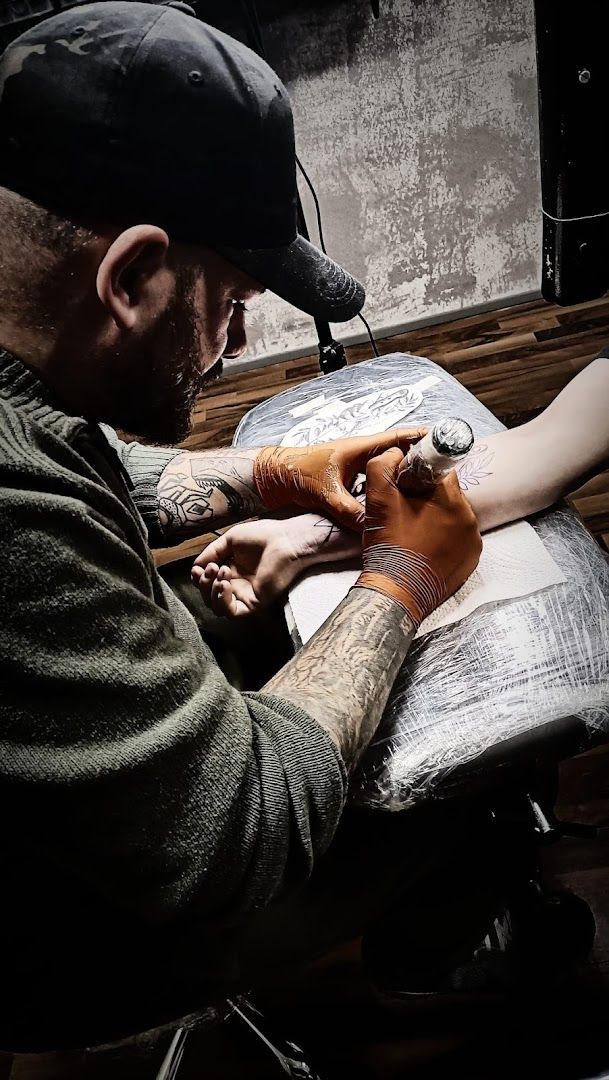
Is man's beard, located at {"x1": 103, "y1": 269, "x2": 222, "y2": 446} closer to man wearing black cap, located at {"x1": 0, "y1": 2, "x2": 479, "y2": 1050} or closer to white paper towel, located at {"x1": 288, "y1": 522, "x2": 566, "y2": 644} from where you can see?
man wearing black cap, located at {"x1": 0, "y1": 2, "x2": 479, "y2": 1050}

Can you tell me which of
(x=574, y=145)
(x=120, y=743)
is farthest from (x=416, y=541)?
(x=574, y=145)

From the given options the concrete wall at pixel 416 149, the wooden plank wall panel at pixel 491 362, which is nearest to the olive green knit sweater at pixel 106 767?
the wooden plank wall panel at pixel 491 362

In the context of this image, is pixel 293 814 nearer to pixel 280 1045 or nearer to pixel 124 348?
pixel 124 348

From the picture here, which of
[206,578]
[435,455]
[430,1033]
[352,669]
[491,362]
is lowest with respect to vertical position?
[430,1033]

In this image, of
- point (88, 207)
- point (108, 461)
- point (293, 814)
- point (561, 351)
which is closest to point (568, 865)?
point (293, 814)

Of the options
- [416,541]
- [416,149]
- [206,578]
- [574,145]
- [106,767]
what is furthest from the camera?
[416,149]

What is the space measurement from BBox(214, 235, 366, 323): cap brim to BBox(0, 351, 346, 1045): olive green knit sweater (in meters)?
0.23

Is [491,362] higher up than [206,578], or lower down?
lower down

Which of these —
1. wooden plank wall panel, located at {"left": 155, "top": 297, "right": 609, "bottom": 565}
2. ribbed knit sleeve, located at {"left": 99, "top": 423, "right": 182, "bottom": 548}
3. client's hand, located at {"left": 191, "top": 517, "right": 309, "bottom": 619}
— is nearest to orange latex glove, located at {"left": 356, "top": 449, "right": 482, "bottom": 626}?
client's hand, located at {"left": 191, "top": 517, "right": 309, "bottom": 619}

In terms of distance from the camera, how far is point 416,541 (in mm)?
867

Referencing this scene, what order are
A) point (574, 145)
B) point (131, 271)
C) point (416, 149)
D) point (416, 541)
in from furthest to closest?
point (416, 149) → point (574, 145) → point (416, 541) → point (131, 271)

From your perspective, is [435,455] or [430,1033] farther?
[430,1033]

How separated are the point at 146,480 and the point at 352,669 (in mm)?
544

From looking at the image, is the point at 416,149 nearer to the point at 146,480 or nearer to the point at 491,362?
the point at 491,362
